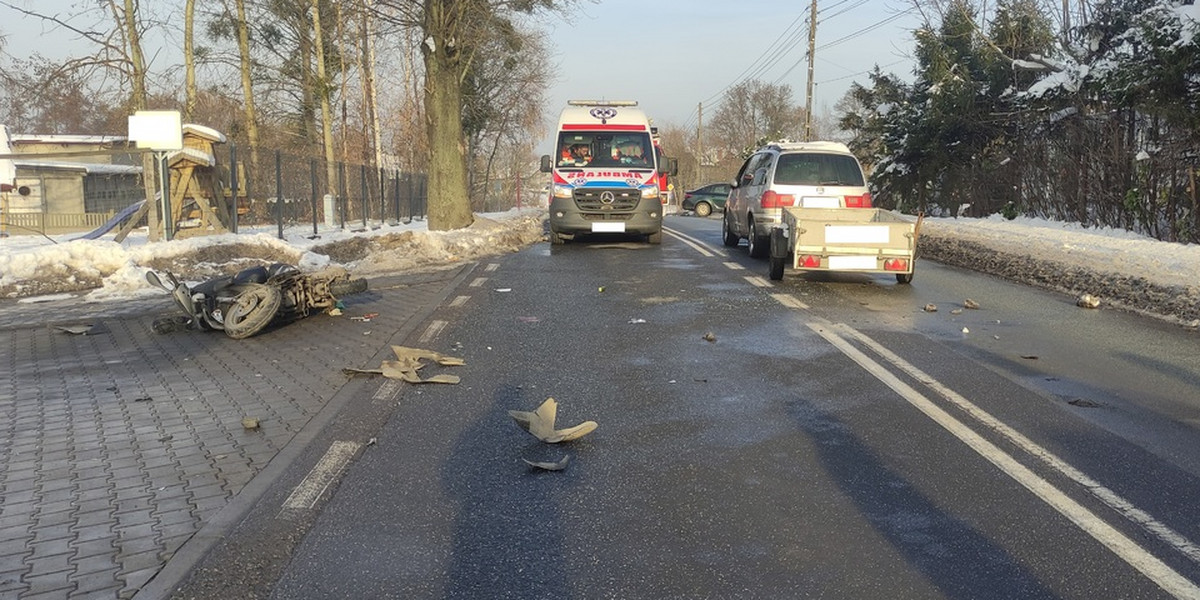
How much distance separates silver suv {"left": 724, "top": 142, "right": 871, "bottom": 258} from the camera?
13758mm

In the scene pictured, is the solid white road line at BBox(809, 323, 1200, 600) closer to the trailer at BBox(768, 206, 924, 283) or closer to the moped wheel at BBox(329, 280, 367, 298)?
the trailer at BBox(768, 206, 924, 283)

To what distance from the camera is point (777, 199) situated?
1388cm

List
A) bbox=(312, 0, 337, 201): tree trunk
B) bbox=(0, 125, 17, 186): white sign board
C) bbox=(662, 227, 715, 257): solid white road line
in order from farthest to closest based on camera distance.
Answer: bbox=(312, 0, 337, 201): tree trunk
bbox=(662, 227, 715, 257): solid white road line
bbox=(0, 125, 17, 186): white sign board

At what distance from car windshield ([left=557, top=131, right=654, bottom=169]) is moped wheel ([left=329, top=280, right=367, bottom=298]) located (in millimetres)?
8534

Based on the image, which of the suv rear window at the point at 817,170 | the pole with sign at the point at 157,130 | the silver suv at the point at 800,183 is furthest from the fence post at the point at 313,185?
the suv rear window at the point at 817,170

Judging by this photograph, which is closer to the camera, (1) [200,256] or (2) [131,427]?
(2) [131,427]

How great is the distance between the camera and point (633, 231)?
18016mm

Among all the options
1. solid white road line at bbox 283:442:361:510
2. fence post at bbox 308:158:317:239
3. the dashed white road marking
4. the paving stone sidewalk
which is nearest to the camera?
the paving stone sidewalk

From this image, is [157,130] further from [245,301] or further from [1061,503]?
[1061,503]

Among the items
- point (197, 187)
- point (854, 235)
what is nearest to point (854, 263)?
point (854, 235)

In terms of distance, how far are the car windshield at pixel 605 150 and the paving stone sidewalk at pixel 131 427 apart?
895cm

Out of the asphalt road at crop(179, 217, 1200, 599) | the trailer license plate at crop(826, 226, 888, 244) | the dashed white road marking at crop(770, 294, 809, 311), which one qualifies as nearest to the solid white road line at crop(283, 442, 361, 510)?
the asphalt road at crop(179, 217, 1200, 599)

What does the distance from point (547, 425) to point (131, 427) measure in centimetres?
251

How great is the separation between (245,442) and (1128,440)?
4.97 metres
